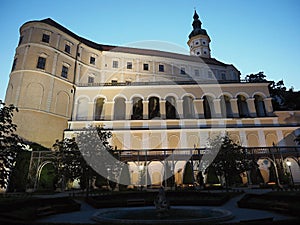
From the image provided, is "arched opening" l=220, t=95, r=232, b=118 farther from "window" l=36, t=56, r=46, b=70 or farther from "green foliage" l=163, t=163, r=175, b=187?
"window" l=36, t=56, r=46, b=70

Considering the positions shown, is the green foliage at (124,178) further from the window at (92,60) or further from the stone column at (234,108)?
the window at (92,60)

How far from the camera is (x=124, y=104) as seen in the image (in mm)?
34344

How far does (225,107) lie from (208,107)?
104 inches

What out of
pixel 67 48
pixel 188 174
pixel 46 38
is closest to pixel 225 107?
pixel 188 174

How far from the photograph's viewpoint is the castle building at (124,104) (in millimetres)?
28062

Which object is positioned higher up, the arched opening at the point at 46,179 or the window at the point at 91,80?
the window at the point at 91,80

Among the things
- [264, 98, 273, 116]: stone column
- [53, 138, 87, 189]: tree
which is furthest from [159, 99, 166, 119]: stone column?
[53, 138, 87, 189]: tree

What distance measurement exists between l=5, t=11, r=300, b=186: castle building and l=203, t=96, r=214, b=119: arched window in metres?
0.15

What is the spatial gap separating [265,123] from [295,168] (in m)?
6.42

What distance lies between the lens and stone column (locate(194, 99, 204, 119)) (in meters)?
30.3

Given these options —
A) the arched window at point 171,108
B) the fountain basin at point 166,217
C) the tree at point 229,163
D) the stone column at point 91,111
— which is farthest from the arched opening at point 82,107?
the fountain basin at point 166,217

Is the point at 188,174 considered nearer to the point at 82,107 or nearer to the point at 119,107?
the point at 119,107

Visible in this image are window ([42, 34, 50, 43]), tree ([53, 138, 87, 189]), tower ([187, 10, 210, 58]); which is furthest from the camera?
tower ([187, 10, 210, 58])

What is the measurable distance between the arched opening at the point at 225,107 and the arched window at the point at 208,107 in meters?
1.51
